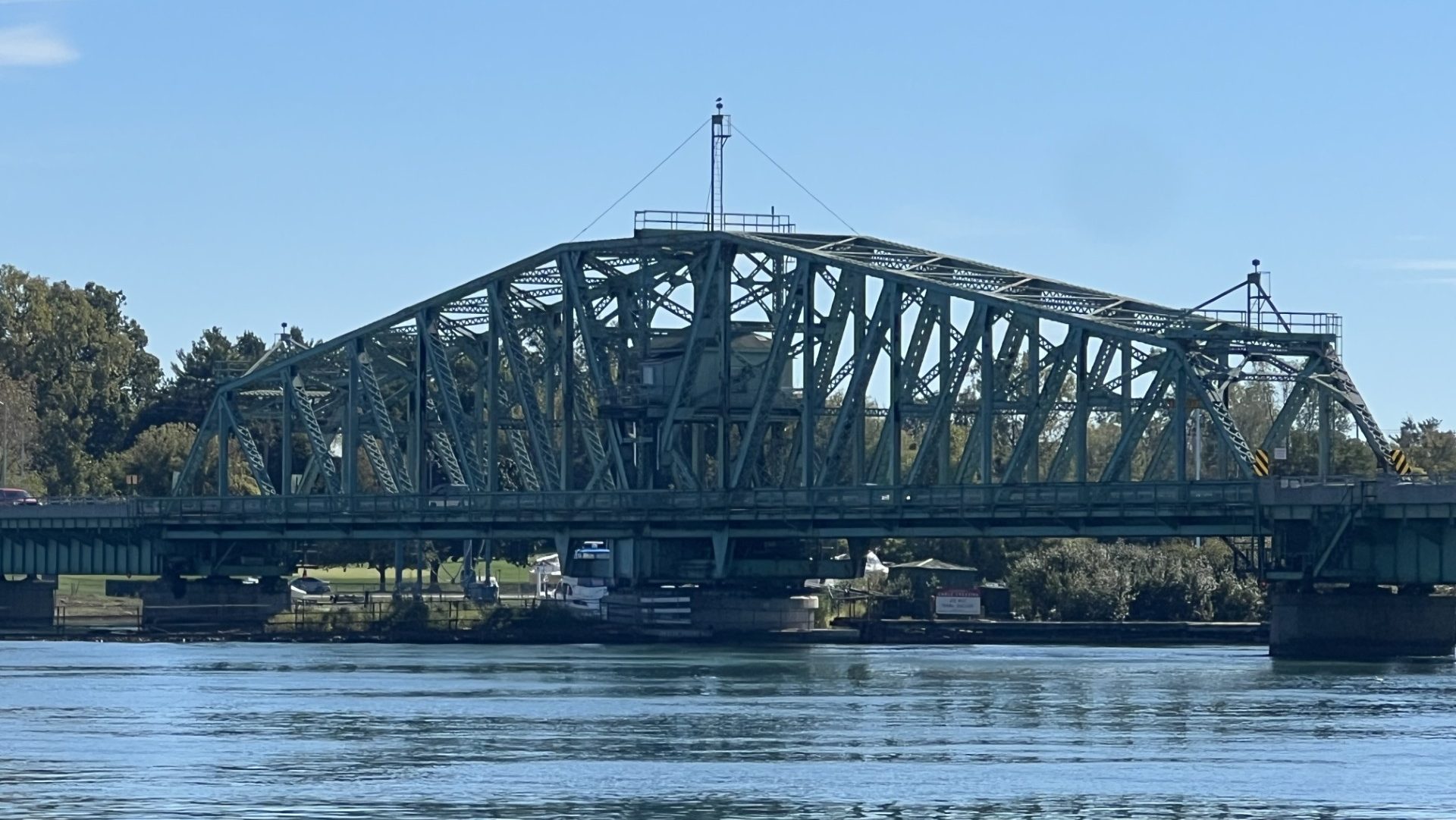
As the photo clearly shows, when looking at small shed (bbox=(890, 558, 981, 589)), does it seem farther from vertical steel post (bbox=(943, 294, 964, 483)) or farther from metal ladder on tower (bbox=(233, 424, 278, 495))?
metal ladder on tower (bbox=(233, 424, 278, 495))

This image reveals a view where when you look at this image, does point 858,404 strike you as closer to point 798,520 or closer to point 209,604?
point 798,520

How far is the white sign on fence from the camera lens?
150500 mm

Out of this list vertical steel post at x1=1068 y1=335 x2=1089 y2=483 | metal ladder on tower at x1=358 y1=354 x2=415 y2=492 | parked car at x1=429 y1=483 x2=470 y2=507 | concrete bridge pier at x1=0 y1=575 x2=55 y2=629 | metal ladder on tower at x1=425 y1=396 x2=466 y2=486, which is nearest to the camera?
vertical steel post at x1=1068 y1=335 x2=1089 y2=483

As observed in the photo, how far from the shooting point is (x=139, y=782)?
69000 mm

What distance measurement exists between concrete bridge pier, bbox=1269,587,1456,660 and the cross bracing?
20.0 ft

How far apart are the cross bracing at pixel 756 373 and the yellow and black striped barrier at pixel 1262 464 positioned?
2.66 feet

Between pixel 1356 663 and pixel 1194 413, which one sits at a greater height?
pixel 1194 413

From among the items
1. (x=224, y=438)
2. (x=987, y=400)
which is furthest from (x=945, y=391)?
(x=224, y=438)

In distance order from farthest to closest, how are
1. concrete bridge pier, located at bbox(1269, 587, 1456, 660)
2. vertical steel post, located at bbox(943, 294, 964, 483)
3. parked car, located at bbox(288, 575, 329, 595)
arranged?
1. parked car, located at bbox(288, 575, 329, 595)
2. vertical steel post, located at bbox(943, 294, 964, 483)
3. concrete bridge pier, located at bbox(1269, 587, 1456, 660)

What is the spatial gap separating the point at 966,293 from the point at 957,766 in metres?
62.7

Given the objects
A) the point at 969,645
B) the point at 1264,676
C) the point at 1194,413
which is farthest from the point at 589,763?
the point at 1194,413

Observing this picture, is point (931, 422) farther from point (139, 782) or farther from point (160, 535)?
point (139, 782)

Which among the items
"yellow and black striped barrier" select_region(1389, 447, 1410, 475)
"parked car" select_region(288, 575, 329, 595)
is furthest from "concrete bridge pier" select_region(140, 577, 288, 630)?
"yellow and black striped barrier" select_region(1389, 447, 1410, 475)

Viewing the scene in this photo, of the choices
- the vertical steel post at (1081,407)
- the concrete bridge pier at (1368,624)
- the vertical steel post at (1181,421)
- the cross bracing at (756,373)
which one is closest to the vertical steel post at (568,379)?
the cross bracing at (756,373)
